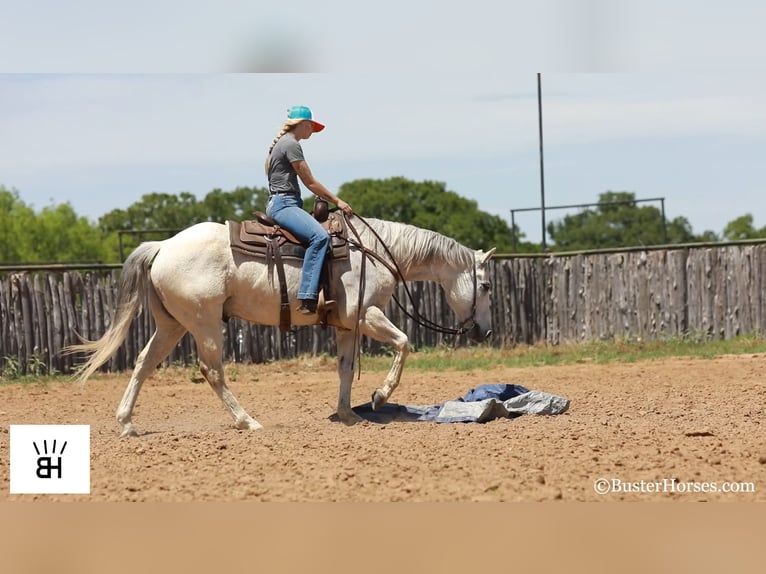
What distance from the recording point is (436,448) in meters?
7.30

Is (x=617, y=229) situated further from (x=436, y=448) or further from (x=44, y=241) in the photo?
(x=436, y=448)

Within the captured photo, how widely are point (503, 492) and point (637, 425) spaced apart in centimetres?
311

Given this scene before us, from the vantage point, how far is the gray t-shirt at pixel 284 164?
8.99 m

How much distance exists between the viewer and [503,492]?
19.0ft

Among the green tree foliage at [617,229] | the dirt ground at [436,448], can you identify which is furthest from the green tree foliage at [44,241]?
the dirt ground at [436,448]

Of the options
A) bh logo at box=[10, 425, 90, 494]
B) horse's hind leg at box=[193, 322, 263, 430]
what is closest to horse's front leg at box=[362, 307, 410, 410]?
horse's hind leg at box=[193, 322, 263, 430]

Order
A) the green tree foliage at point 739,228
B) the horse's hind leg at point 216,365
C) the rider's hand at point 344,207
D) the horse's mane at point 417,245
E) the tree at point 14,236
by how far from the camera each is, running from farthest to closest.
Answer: the green tree foliage at point 739,228
the tree at point 14,236
the horse's mane at point 417,245
the rider's hand at point 344,207
the horse's hind leg at point 216,365

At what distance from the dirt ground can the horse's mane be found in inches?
65.0

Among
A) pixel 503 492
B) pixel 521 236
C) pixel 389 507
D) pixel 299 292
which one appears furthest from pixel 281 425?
pixel 521 236

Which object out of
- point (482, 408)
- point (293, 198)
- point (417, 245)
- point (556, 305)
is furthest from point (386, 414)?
point (556, 305)

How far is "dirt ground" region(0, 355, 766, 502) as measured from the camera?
235 inches

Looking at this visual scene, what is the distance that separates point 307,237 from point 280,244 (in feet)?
0.91

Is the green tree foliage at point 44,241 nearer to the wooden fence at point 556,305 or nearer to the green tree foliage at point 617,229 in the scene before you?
the green tree foliage at point 617,229

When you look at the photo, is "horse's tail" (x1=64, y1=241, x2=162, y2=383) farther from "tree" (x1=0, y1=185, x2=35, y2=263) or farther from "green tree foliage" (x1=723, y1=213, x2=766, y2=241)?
"green tree foliage" (x1=723, y1=213, x2=766, y2=241)
